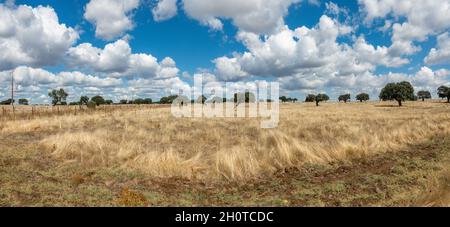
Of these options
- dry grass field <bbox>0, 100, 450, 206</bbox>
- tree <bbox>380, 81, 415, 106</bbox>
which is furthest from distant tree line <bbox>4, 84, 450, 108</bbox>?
dry grass field <bbox>0, 100, 450, 206</bbox>

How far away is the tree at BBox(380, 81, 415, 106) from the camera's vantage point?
300ft

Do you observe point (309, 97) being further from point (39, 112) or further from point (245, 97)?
point (39, 112)

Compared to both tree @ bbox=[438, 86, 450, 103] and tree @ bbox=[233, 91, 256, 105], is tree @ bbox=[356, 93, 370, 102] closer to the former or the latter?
tree @ bbox=[438, 86, 450, 103]

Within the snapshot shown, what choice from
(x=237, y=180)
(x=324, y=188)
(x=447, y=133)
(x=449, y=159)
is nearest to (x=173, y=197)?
(x=237, y=180)

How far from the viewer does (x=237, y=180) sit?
37.5 ft

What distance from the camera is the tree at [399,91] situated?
3597 inches

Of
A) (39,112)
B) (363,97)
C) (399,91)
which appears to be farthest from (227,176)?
(363,97)

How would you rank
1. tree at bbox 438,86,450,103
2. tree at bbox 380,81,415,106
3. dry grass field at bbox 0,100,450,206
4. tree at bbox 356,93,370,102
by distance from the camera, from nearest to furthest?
dry grass field at bbox 0,100,450,206
tree at bbox 380,81,415,106
tree at bbox 438,86,450,103
tree at bbox 356,93,370,102

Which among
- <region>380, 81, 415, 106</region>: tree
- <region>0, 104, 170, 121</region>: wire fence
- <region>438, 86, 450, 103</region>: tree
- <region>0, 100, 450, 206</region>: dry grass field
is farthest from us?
<region>438, 86, 450, 103</region>: tree

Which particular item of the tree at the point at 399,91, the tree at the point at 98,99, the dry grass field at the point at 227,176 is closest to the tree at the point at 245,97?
the tree at the point at 399,91

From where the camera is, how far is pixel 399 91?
91.6 meters

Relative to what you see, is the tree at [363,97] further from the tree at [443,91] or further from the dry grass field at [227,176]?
the dry grass field at [227,176]
